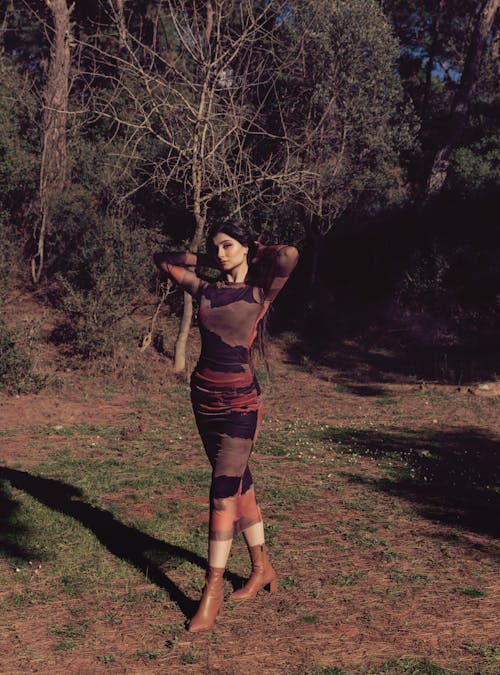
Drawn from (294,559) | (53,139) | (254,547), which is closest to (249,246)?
(254,547)

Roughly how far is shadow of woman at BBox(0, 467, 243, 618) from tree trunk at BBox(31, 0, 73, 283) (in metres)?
11.5

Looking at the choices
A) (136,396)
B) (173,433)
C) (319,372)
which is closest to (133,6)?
(319,372)

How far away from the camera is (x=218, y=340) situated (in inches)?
187

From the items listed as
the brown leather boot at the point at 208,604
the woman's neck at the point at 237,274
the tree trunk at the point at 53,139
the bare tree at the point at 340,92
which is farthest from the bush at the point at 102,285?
the brown leather boot at the point at 208,604

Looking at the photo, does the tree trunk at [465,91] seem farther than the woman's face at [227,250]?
Yes

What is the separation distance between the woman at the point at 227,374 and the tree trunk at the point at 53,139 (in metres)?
14.2

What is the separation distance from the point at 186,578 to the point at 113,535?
3.52ft

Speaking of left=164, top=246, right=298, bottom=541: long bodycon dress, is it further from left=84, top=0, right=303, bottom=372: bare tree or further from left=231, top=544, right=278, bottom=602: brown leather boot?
left=84, top=0, right=303, bottom=372: bare tree

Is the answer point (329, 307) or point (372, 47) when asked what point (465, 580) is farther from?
point (372, 47)

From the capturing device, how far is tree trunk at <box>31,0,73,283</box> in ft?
60.4

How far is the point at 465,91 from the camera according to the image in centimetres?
2205

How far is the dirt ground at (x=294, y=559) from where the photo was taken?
14.6 ft

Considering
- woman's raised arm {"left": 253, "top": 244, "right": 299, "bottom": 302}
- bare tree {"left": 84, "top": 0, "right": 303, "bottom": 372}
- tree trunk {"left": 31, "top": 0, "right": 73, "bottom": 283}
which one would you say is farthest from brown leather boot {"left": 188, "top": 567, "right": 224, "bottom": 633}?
tree trunk {"left": 31, "top": 0, "right": 73, "bottom": 283}

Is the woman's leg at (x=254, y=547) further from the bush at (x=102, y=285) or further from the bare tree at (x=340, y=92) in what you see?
the bare tree at (x=340, y=92)
